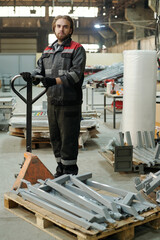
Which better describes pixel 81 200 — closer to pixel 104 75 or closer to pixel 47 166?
pixel 47 166

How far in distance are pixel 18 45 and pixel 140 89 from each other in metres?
26.4

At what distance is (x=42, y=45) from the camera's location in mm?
29297

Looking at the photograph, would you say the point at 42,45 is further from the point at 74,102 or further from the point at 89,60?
the point at 74,102

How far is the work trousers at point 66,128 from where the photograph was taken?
3.84 m

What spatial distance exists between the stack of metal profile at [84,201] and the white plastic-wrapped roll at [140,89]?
2039 millimetres

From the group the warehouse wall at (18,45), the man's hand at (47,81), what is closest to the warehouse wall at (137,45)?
the warehouse wall at (18,45)

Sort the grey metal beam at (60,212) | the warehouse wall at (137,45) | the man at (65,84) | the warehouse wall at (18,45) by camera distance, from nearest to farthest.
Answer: the grey metal beam at (60,212) < the man at (65,84) < the warehouse wall at (137,45) < the warehouse wall at (18,45)

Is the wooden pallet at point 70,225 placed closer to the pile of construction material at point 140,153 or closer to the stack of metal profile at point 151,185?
the stack of metal profile at point 151,185

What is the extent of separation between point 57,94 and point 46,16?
983 inches

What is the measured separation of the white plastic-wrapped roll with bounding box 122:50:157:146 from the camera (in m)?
5.30

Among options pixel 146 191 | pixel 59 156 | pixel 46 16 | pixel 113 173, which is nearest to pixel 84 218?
pixel 146 191

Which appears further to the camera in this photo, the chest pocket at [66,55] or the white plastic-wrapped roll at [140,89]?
the white plastic-wrapped roll at [140,89]

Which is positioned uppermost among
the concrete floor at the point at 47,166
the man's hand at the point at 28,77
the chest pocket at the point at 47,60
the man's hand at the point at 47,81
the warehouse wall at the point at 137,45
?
the warehouse wall at the point at 137,45

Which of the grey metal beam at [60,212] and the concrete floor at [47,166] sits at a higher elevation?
the grey metal beam at [60,212]
